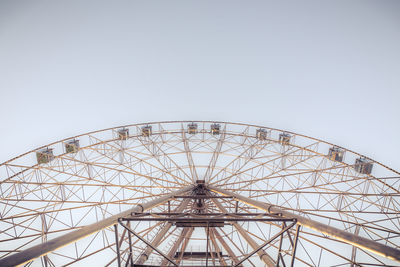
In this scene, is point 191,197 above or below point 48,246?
above

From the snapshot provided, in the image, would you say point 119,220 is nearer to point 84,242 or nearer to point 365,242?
point 365,242

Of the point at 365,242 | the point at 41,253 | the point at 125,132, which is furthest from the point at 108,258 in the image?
the point at 365,242

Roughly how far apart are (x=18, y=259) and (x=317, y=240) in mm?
44592

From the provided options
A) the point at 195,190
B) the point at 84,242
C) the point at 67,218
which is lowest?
the point at 84,242

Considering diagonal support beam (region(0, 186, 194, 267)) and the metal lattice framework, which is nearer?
diagonal support beam (region(0, 186, 194, 267))

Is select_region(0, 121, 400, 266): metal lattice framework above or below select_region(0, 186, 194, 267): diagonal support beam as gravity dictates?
above

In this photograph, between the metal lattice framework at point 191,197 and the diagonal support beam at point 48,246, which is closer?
the diagonal support beam at point 48,246

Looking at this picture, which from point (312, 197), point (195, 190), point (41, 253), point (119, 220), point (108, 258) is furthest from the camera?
point (312, 197)

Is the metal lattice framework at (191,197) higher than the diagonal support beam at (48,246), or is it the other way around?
the metal lattice framework at (191,197)

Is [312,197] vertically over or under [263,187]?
under

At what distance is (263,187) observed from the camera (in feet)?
114

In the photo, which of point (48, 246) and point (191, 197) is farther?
point (191, 197)

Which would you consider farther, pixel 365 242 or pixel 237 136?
pixel 237 136

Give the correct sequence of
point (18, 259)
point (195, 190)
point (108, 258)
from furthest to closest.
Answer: point (108, 258)
point (195, 190)
point (18, 259)
